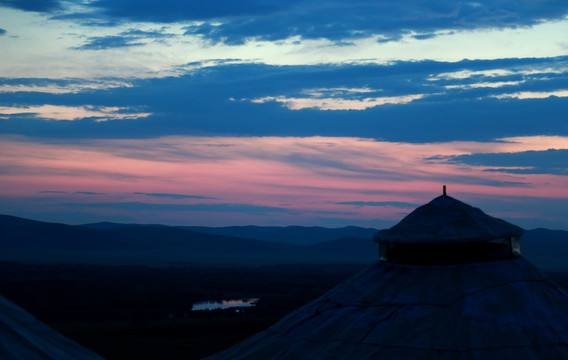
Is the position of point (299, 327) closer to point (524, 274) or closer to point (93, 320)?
point (524, 274)

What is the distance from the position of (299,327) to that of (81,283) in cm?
8036

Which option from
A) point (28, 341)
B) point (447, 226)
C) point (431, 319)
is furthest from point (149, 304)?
point (431, 319)

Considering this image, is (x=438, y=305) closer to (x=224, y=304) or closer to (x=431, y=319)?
(x=431, y=319)

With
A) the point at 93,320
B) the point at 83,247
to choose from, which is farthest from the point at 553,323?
the point at 83,247

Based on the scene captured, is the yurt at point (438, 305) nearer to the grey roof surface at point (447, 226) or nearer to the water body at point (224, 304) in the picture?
the grey roof surface at point (447, 226)

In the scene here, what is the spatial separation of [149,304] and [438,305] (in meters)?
56.4

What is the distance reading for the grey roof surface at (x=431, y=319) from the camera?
11.0m

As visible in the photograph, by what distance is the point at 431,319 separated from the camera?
11.6 meters

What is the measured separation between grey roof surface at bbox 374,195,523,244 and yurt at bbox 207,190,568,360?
0.02 meters

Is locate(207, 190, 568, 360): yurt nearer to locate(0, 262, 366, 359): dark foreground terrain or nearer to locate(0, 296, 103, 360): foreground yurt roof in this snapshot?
locate(0, 296, 103, 360): foreground yurt roof

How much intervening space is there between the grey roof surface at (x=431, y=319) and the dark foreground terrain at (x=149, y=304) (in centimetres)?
2210

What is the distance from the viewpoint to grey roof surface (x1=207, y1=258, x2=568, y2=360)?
36.0 feet

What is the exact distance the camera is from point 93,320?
172 feet

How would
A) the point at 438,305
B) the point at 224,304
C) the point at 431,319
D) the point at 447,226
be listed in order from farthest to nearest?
the point at 224,304 → the point at 447,226 → the point at 438,305 → the point at 431,319
